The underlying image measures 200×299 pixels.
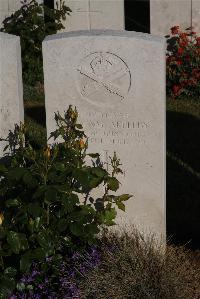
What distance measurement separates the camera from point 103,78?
508cm

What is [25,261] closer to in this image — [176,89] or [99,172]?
[99,172]

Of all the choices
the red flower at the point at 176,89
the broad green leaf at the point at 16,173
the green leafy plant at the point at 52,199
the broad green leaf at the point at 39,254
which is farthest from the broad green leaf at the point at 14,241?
the red flower at the point at 176,89

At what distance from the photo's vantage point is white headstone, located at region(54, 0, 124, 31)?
10.3 metres

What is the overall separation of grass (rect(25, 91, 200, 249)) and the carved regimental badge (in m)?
1.16

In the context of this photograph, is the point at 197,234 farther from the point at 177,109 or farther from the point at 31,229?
the point at 177,109

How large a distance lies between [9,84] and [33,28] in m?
5.55

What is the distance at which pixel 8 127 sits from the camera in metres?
5.39

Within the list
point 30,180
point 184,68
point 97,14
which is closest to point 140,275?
point 30,180

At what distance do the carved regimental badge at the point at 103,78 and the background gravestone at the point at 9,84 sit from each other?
484mm

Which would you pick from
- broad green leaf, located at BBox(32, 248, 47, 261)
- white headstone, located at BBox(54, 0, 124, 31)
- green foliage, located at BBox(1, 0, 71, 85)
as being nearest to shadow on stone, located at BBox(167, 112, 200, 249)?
broad green leaf, located at BBox(32, 248, 47, 261)

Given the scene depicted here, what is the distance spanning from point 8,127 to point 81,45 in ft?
2.81

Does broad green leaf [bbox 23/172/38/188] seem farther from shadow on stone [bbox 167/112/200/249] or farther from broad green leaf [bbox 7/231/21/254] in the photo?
shadow on stone [bbox 167/112/200/249]

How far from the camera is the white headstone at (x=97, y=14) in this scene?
33.9 ft

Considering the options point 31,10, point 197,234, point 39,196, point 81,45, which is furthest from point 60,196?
point 31,10
